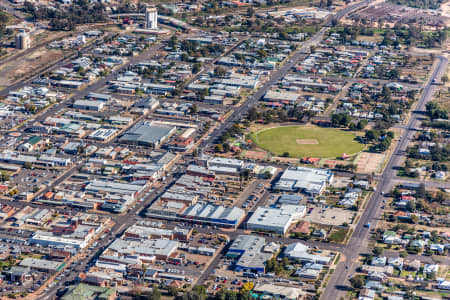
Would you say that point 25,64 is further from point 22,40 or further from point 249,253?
point 249,253

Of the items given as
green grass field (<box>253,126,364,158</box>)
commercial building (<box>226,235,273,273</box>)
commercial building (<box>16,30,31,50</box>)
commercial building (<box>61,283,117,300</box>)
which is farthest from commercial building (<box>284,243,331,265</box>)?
commercial building (<box>16,30,31,50</box>)

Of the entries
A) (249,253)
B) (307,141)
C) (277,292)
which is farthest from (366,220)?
(307,141)

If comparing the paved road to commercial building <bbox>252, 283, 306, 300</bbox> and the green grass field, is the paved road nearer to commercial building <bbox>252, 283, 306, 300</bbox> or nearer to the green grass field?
commercial building <bbox>252, 283, 306, 300</bbox>

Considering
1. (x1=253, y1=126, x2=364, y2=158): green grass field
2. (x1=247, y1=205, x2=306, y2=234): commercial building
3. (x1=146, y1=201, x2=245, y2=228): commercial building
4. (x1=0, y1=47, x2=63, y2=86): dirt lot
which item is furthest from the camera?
(x1=0, y1=47, x2=63, y2=86): dirt lot

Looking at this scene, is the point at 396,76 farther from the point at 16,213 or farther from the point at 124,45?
the point at 16,213

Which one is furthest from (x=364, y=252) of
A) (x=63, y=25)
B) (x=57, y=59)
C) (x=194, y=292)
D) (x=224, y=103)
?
(x=63, y=25)

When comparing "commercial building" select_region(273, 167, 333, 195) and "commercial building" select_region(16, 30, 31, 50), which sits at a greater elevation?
"commercial building" select_region(16, 30, 31, 50)

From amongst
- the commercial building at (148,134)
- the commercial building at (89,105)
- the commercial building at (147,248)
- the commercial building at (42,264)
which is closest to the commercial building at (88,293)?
the commercial building at (42,264)
